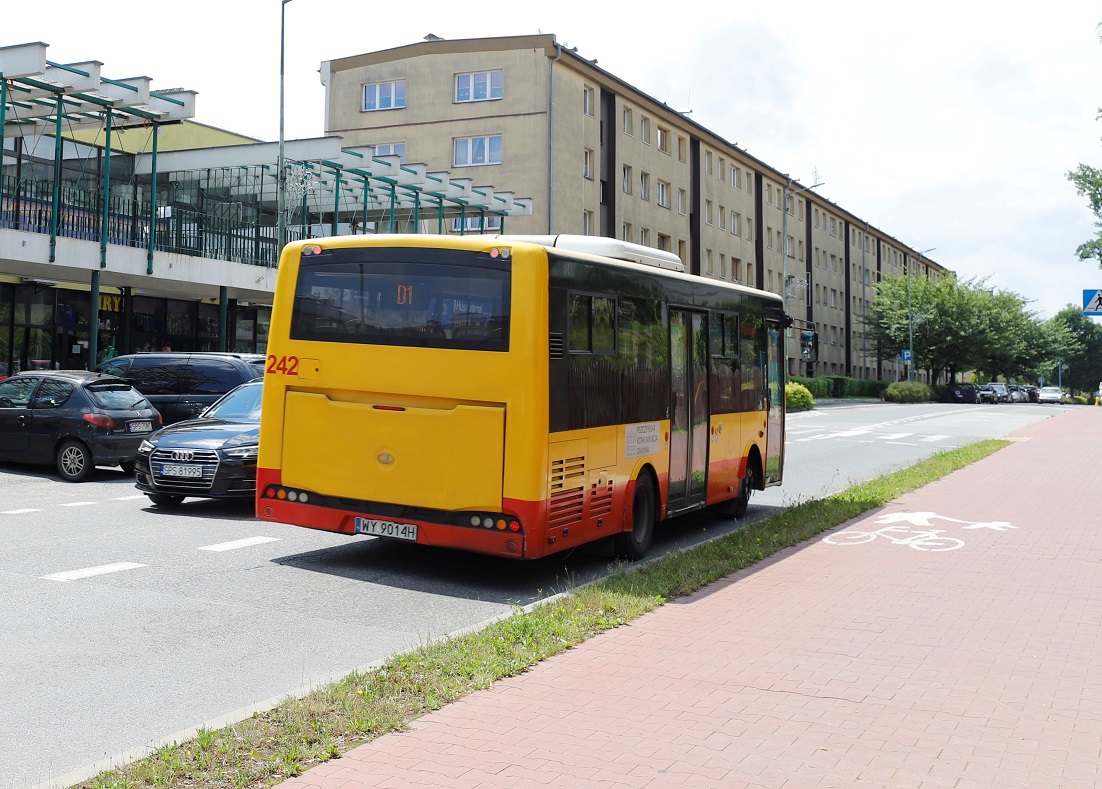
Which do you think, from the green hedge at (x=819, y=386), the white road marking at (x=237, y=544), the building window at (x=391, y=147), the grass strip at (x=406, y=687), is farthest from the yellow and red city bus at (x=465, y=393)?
the green hedge at (x=819, y=386)

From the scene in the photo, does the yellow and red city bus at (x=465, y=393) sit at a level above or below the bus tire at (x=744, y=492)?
above

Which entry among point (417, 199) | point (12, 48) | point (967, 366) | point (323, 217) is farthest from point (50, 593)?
point (967, 366)

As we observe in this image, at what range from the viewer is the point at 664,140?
57.3 meters

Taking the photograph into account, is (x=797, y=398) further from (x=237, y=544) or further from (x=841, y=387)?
(x=237, y=544)

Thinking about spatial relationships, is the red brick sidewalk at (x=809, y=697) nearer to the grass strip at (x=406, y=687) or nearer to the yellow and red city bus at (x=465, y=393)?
the grass strip at (x=406, y=687)

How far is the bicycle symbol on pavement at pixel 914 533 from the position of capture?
11156 millimetres

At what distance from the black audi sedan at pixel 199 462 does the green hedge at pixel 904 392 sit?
6299cm

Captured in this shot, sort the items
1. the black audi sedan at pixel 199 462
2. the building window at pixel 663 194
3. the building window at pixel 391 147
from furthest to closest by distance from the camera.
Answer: the building window at pixel 663 194
the building window at pixel 391 147
the black audi sedan at pixel 199 462

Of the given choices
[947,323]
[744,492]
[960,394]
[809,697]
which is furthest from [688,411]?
[947,323]

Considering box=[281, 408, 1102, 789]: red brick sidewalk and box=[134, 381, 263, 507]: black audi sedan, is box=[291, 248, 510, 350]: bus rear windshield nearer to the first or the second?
box=[281, 408, 1102, 789]: red brick sidewalk

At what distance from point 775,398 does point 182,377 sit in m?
9.32

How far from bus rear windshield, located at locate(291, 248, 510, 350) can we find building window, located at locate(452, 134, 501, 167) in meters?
38.9

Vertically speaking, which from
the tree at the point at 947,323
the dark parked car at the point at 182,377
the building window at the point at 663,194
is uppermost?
the building window at the point at 663,194

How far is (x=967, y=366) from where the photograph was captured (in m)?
83.8
